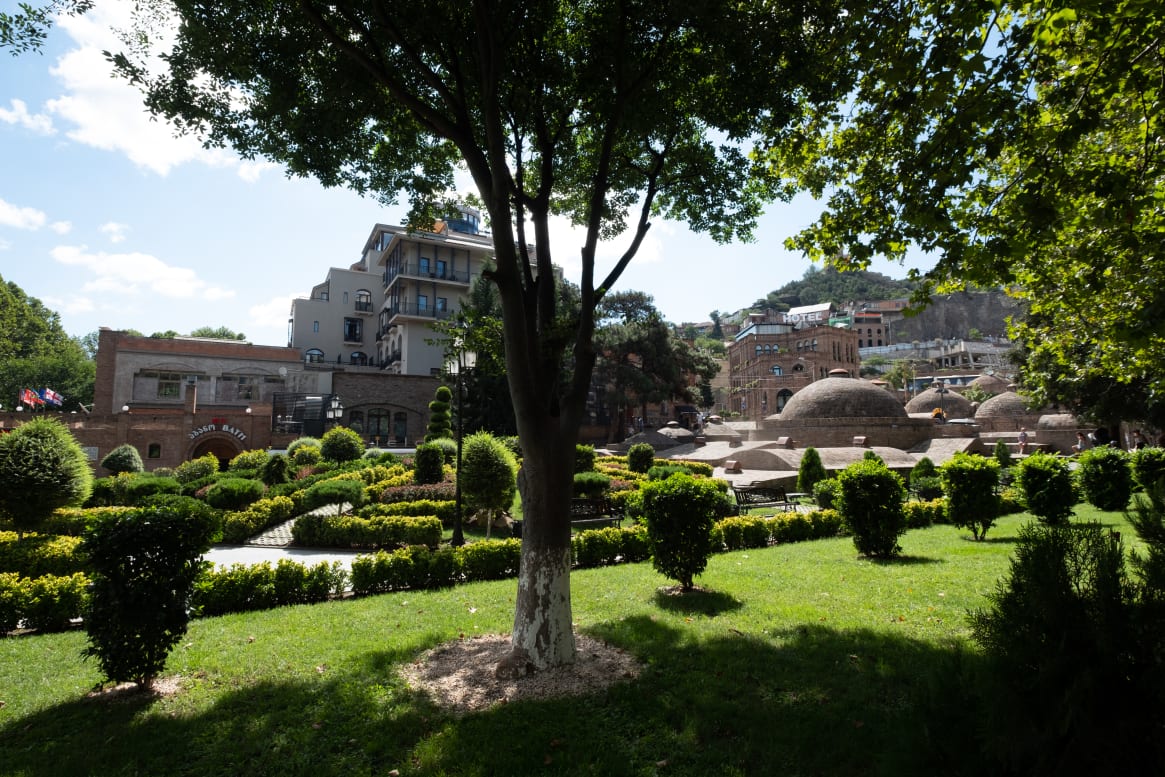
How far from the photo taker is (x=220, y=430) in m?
29.2

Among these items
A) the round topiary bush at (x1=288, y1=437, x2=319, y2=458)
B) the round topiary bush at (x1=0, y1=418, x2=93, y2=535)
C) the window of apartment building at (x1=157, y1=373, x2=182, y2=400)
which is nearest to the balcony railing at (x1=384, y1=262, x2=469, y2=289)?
the window of apartment building at (x1=157, y1=373, x2=182, y2=400)

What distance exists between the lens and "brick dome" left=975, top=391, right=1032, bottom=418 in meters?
35.8

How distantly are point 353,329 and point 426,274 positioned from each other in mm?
10701

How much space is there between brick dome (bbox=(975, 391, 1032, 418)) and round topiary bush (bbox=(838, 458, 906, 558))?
109 ft

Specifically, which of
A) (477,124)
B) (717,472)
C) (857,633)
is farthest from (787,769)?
(717,472)

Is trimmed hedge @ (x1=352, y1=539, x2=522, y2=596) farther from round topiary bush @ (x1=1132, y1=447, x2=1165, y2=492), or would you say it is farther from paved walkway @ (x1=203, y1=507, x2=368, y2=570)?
round topiary bush @ (x1=1132, y1=447, x2=1165, y2=492)

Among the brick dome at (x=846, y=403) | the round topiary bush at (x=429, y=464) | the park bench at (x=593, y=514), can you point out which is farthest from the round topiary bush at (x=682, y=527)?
the brick dome at (x=846, y=403)

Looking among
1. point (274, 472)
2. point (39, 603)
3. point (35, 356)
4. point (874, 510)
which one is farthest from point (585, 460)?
point (35, 356)

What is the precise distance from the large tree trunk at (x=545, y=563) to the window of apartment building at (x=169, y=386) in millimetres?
40968

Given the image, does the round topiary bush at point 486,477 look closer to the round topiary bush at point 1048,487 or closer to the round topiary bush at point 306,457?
the round topiary bush at point 1048,487

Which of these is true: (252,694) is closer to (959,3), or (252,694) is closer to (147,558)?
(147,558)

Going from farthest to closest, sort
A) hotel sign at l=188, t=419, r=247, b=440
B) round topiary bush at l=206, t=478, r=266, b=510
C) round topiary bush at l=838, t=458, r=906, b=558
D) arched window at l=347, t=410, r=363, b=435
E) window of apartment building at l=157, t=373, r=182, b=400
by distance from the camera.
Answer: arched window at l=347, t=410, r=363, b=435 < window of apartment building at l=157, t=373, r=182, b=400 < hotel sign at l=188, t=419, r=247, b=440 < round topiary bush at l=206, t=478, r=266, b=510 < round topiary bush at l=838, t=458, r=906, b=558

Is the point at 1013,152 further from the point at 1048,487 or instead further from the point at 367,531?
the point at 367,531

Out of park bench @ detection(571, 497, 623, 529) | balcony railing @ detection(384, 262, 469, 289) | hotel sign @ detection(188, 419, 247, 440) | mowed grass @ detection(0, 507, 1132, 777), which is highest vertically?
balcony railing @ detection(384, 262, 469, 289)
